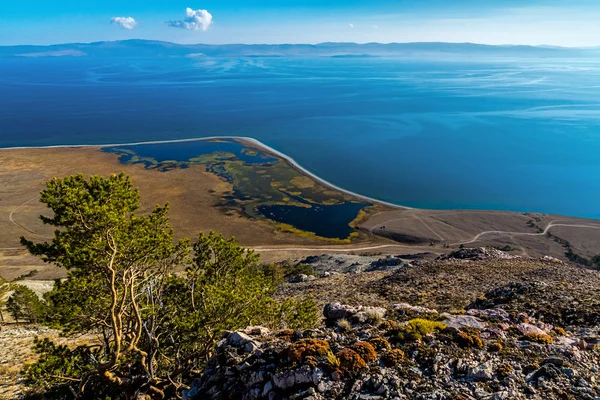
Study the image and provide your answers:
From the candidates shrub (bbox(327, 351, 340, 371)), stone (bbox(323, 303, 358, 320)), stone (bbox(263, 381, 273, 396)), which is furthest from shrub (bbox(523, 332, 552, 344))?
stone (bbox(263, 381, 273, 396))

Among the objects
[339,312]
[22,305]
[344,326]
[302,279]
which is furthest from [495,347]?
[22,305]

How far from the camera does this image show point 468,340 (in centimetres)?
1178

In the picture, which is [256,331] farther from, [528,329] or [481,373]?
[528,329]

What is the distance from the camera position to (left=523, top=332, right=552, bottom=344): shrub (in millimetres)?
12148

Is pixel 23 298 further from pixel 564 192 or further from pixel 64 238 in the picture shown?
pixel 564 192

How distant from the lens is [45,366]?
1141cm

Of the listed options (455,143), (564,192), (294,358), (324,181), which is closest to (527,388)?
(294,358)

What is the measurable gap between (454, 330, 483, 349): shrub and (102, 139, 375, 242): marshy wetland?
55.0 meters

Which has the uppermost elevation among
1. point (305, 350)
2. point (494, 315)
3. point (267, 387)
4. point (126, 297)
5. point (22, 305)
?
point (126, 297)

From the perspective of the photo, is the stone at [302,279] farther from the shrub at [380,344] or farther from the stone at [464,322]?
the shrub at [380,344]

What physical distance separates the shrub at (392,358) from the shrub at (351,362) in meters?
0.65

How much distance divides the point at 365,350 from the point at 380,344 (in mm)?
755

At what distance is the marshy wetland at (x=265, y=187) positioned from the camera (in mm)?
73125

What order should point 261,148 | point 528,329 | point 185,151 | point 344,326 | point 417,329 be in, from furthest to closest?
point 261,148
point 185,151
point 344,326
point 528,329
point 417,329
